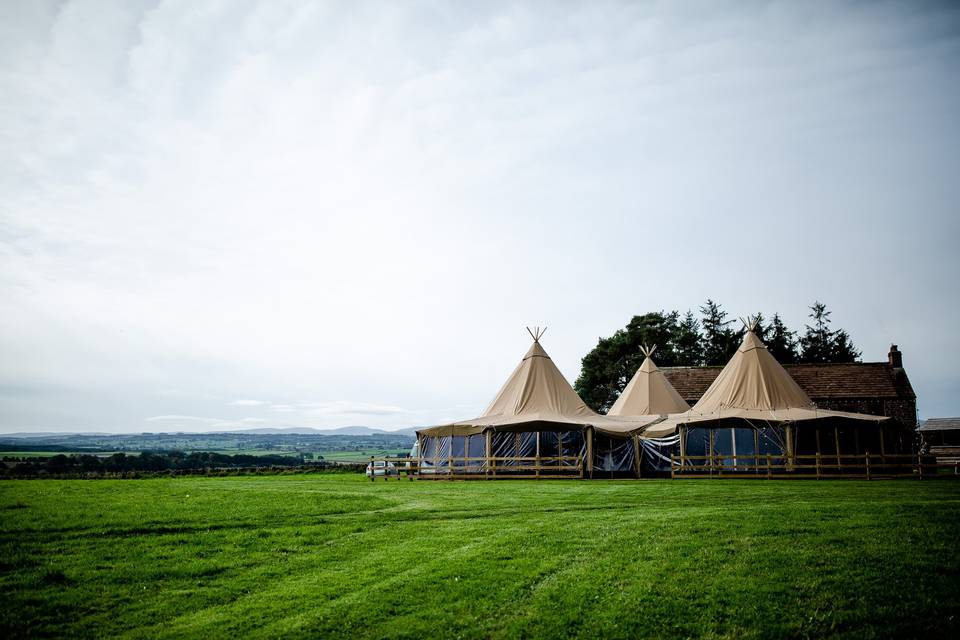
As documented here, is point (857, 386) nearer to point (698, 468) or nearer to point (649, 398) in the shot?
point (649, 398)

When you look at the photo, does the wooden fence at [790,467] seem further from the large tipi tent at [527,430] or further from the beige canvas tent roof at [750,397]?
the large tipi tent at [527,430]

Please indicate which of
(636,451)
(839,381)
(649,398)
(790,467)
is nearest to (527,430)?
(636,451)

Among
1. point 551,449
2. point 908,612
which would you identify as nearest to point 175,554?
point 908,612

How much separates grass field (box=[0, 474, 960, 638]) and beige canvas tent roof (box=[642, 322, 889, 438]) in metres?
14.0

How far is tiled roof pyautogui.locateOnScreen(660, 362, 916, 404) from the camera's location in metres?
39.0

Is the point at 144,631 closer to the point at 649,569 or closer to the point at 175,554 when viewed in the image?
the point at 175,554

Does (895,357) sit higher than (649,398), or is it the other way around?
(895,357)

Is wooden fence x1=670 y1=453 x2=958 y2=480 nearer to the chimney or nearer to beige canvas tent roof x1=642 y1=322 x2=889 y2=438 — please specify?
beige canvas tent roof x1=642 y1=322 x2=889 y2=438

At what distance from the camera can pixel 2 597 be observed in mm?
7668

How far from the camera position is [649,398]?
37.8 metres

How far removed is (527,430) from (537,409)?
2.03 metres

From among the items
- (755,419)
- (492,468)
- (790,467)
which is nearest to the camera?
(790,467)

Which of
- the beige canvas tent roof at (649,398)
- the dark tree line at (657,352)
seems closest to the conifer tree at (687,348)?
the dark tree line at (657,352)

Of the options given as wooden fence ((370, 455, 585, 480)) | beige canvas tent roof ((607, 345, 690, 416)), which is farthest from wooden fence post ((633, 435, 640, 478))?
beige canvas tent roof ((607, 345, 690, 416))
